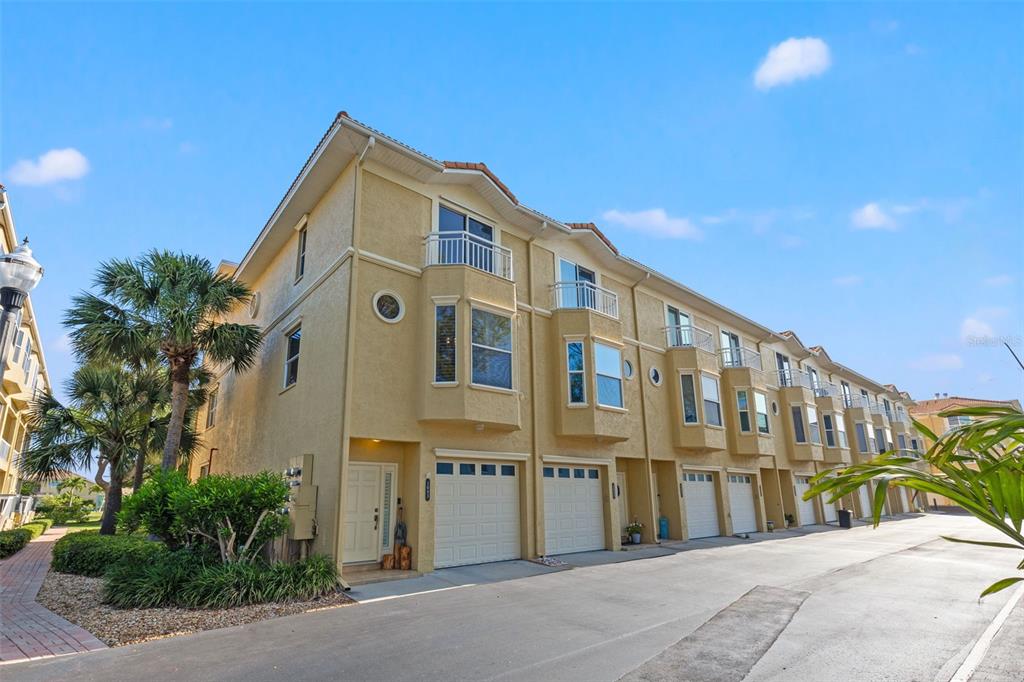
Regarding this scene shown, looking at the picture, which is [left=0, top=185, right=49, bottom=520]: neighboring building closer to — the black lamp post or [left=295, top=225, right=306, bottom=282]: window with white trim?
[left=295, top=225, right=306, bottom=282]: window with white trim

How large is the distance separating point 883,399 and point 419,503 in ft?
138

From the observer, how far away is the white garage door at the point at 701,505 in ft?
60.7

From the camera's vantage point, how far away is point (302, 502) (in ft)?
34.8

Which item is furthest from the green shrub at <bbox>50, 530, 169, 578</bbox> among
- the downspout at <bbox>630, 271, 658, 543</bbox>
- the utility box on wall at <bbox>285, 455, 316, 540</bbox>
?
the downspout at <bbox>630, 271, 658, 543</bbox>

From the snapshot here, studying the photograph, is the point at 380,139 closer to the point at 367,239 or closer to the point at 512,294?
the point at 367,239

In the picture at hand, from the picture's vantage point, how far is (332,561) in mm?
9992

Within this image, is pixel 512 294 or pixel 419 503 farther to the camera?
pixel 512 294

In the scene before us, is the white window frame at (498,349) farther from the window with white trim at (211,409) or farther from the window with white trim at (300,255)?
the window with white trim at (211,409)

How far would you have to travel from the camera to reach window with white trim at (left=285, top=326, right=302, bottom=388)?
14.0 m

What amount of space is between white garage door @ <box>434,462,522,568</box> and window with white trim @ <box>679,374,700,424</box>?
26.5 ft

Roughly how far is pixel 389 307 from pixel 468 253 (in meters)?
2.63

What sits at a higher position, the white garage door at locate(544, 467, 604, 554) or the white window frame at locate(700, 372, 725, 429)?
the white window frame at locate(700, 372, 725, 429)

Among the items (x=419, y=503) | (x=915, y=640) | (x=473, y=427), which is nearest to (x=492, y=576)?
(x=419, y=503)

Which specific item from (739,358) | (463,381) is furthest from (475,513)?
(739,358)
